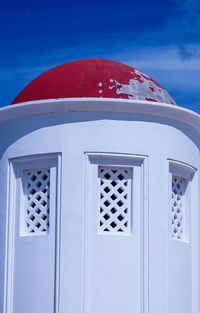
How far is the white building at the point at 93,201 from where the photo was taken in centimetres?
1427

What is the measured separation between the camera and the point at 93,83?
15.3m

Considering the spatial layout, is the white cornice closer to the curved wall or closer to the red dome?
the curved wall

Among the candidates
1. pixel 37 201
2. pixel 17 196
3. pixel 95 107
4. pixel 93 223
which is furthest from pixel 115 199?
pixel 17 196

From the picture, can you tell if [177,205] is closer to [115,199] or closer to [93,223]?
[115,199]

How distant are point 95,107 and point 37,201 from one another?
2113 millimetres

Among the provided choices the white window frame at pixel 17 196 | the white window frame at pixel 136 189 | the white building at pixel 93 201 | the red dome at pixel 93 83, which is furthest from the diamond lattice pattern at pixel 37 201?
the red dome at pixel 93 83

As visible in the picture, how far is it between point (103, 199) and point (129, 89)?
233 cm

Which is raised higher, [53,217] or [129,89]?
[129,89]

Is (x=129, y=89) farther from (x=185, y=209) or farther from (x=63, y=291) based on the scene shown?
(x=63, y=291)

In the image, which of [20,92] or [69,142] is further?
[20,92]

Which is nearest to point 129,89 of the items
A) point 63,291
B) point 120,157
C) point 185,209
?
point 120,157

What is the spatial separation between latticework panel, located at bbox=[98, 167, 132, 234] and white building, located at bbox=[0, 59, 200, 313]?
2 cm

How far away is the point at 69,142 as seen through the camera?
1457 centimetres

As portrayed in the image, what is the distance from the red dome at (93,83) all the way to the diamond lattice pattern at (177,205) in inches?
66.6
